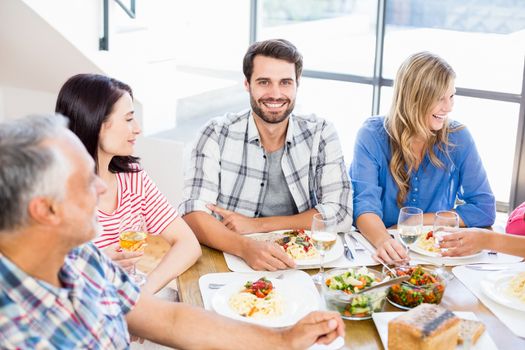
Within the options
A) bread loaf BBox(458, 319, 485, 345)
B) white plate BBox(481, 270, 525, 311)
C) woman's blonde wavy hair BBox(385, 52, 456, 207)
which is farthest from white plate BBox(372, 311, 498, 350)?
woman's blonde wavy hair BBox(385, 52, 456, 207)

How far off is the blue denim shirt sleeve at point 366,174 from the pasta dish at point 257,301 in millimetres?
754

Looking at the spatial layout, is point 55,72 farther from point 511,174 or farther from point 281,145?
point 511,174

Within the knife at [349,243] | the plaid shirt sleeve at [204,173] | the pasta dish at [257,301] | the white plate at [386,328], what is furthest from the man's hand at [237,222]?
the white plate at [386,328]

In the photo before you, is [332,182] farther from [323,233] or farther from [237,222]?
[323,233]

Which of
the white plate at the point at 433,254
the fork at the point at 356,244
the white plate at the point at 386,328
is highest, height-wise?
the white plate at the point at 433,254

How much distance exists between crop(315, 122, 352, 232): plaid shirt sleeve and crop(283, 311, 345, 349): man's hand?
0.86 metres

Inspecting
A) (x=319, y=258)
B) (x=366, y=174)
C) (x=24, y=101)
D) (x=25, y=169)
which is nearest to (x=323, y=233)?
(x=319, y=258)

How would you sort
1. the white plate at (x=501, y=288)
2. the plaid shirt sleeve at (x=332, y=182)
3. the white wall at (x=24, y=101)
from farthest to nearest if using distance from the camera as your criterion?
1. the white wall at (x=24, y=101)
2. the plaid shirt sleeve at (x=332, y=182)
3. the white plate at (x=501, y=288)

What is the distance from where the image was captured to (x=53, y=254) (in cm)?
140

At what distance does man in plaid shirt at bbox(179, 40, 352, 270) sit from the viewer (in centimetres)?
262

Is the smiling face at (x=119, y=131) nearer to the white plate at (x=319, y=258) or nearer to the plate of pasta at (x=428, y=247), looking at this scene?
the white plate at (x=319, y=258)

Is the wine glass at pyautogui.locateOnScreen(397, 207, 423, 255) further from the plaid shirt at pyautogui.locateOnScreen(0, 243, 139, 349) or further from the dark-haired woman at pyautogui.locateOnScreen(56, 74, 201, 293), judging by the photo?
the plaid shirt at pyautogui.locateOnScreen(0, 243, 139, 349)

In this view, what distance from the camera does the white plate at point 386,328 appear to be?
167 centimetres

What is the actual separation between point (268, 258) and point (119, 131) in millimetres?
670
